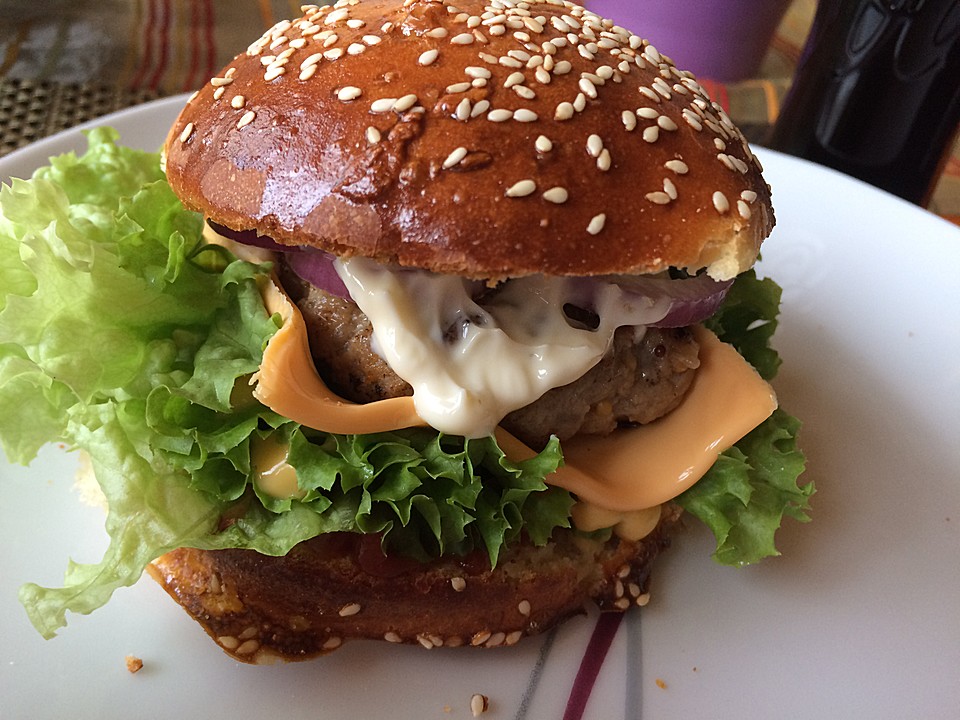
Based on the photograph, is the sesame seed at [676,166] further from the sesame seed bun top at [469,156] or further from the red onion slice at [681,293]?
the red onion slice at [681,293]

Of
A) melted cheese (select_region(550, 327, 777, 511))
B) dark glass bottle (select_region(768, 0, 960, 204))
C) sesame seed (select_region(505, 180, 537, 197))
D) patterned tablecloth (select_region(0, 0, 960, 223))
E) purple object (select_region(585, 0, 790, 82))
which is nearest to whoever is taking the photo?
sesame seed (select_region(505, 180, 537, 197))

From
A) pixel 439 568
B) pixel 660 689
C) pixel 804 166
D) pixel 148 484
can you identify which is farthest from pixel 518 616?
pixel 804 166

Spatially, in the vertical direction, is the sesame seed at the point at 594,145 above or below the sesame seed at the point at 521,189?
above

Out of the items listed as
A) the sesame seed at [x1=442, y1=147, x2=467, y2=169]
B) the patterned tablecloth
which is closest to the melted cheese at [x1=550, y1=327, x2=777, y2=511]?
the sesame seed at [x1=442, y1=147, x2=467, y2=169]

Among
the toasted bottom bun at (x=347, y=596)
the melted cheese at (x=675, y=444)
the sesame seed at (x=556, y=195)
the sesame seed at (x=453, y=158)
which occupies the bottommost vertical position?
the toasted bottom bun at (x=347, y=596)

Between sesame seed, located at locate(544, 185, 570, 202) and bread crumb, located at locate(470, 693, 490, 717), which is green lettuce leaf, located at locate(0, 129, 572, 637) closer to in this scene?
bread crumb, located at locate(470, 693, 490, 717)

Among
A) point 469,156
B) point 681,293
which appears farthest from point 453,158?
point 681,293

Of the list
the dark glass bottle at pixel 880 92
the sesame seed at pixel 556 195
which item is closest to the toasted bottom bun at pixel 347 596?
the sesame seed at pixel 556 195
